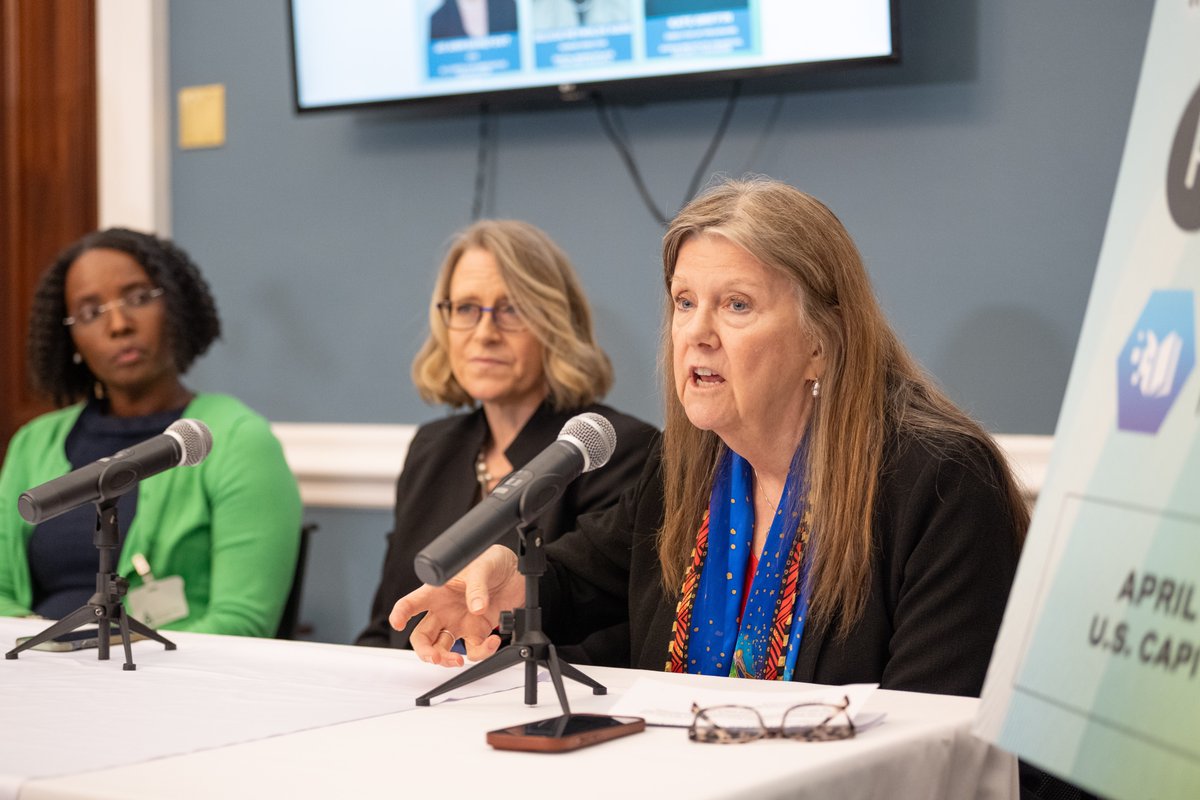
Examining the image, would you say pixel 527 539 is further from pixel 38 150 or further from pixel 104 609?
pixel 38 150

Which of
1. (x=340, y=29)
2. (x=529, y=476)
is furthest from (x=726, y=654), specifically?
(x=340, y=29)

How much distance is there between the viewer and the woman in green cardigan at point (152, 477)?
2.85 metres

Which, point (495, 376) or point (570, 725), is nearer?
point (570, 725)

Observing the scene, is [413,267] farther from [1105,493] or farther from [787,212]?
[1105,493]

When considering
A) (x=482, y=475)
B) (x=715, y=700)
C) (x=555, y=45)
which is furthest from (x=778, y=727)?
(x=555, y=45)

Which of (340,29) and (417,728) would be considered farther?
(340,29)

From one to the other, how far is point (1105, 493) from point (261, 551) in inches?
84.1

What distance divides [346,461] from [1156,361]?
2.77 meters

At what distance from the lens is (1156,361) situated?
1040 mm

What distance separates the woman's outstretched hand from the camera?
1.73 m

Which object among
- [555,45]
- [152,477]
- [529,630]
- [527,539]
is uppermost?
[555,45]

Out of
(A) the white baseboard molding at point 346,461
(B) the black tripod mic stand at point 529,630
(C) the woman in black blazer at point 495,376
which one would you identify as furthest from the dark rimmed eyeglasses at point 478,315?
(B) the black tripod mic stand at point 529,630

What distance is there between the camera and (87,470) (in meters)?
1.85

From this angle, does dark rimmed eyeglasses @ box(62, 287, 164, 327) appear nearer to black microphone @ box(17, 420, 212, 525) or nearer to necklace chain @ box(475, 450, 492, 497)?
necklace chain @ box(475, 450, 492, 497)
